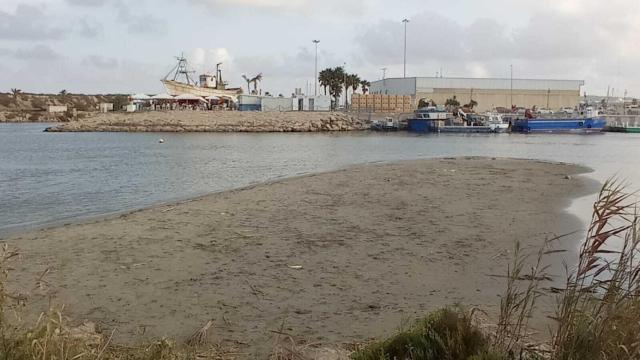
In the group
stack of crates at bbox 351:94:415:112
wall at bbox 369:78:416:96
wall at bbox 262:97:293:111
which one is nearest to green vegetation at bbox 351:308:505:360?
wall at bbox 262:97:293:111

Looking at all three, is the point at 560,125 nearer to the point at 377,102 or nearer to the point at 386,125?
the point at 386,125

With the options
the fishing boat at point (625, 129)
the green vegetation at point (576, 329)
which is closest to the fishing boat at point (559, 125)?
the fishing boat at point (625, 129)

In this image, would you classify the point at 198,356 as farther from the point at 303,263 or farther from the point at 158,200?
the point at 158,200

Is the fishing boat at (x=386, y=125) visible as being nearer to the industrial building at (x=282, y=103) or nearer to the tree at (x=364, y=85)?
the industrial building at (x=282, y=103)

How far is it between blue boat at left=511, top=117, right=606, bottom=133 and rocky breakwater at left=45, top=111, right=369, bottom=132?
30.3 metres

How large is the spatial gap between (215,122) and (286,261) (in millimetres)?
96457

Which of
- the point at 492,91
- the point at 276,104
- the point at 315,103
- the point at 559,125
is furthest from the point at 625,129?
the point at 276,104

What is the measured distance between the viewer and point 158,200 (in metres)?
21.5

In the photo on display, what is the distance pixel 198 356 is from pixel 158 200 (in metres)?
16.9

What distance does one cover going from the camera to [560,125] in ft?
357

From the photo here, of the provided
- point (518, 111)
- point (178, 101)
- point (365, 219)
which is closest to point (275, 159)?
point (365, 219)

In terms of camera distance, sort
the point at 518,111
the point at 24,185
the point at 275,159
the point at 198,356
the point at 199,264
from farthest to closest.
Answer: the point at 518,111
the point at 275,159
the point at 24,185
the point at 199,264
the point at 198,356

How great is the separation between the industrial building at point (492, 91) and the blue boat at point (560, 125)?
42925 mm

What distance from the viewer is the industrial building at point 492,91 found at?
151 metres
